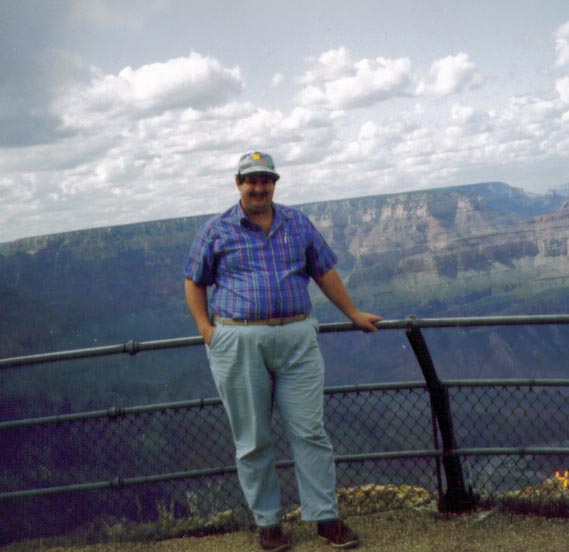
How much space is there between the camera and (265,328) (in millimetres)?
2643

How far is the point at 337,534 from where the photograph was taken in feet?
9.14

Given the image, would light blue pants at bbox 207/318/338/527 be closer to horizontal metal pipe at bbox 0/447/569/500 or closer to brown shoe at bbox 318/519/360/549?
brown shoe at bbox 318/519/360/549

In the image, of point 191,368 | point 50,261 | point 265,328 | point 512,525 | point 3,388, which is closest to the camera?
point 265,328

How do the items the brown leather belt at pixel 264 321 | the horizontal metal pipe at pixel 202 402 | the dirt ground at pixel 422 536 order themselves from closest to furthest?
the brown leather belt at pixel 264 321, the dirt ground at pixel 422 536, the horizontal metal pipe at pixel 202 402

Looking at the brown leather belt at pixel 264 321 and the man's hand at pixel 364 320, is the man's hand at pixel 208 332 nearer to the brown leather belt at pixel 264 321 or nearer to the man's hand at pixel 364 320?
the brown leather belt at pixel 264 321

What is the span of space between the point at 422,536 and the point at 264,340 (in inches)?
47.6

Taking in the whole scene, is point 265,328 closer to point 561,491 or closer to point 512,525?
point 512,525

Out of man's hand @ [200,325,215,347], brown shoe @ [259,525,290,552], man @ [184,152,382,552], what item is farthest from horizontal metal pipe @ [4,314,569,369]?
brown shoe @ [259,525,290,552]

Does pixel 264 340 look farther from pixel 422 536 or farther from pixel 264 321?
pixel 422 536

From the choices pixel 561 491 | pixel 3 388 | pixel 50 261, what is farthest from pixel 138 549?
pixel 50 261

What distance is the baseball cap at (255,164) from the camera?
8.96 feet

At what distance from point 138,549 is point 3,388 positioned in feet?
278

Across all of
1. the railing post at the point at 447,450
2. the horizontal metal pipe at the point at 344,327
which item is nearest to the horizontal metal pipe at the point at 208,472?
the railing post at the point at 447,450

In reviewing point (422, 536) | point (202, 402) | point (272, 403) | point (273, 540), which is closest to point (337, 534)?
point (273, 540)
